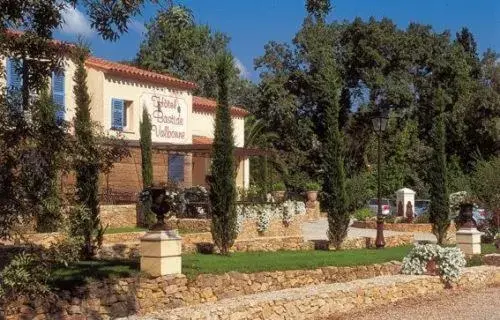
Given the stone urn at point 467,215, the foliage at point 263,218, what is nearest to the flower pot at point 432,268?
the stone urn at point 467,215

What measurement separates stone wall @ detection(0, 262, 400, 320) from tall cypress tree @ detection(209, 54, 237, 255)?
4.09 metres

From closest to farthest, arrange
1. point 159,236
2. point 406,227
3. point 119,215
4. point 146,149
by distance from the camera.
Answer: point 159,236, point 119,215, point 146,149, point 406,227

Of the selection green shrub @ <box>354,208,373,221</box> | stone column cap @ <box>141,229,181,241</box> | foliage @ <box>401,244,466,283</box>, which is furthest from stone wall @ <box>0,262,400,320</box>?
green shrub @ <box>354,208,373,221</box>

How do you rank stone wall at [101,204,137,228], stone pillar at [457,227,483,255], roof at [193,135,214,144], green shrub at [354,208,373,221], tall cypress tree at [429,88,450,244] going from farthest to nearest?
green shrub at [354,208,373,221] < roof at [193,135,214,144] < tall cypress tree at [429,88,450,244] < stone wall at [101,204,137,228] < stone pillar at [457,227,483,255]

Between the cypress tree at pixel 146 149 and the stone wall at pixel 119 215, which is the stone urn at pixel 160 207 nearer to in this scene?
the stone wall at pixel 119 215

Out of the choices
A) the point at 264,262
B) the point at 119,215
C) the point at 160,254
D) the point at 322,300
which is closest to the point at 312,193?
the point at 119,215

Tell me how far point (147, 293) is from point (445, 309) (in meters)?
5.12

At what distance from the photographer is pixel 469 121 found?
1966 inches

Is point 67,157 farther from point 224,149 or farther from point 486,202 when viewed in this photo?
point 486,202

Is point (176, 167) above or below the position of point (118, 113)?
below

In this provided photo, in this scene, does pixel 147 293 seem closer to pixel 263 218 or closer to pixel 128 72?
pixel 263 218

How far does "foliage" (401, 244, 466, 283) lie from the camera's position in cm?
1529

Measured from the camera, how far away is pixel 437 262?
1543 centimetres

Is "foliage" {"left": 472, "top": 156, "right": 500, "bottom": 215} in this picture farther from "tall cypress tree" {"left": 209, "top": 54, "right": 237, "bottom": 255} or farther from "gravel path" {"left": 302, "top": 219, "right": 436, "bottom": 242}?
"tall cypress tree" {"left": 209, "top": 54, "right": 237, "bottom": 255}
